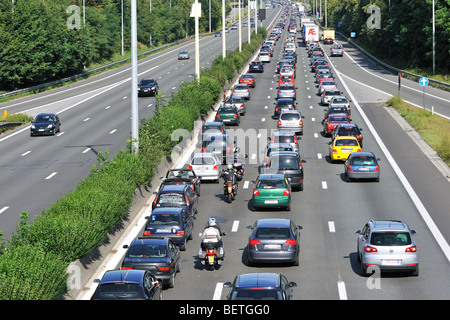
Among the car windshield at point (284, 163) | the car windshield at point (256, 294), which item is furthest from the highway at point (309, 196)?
the car windshield at point (256, 294)

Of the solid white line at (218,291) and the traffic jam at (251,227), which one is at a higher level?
the traffic jam at (251,227)

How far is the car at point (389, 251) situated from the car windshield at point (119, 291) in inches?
299

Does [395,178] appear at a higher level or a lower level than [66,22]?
lower

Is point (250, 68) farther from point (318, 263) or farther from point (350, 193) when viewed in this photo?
point (318, 263)

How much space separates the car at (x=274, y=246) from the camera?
2303 cm

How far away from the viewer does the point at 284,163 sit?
3516 centimetres

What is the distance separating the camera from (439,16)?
292 feet

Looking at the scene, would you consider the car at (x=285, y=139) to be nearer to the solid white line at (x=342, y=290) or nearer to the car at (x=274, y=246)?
the car at (x=274, y=246)

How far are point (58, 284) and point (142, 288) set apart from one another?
239 centimetres

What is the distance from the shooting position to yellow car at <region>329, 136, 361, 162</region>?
136ft

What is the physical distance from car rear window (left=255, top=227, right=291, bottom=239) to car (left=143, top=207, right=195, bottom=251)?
10.0ft

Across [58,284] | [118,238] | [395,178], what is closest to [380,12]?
[395,178]

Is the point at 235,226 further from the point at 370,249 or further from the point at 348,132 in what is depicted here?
the point at 348,132

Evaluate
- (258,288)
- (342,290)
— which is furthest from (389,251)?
(258,288)
